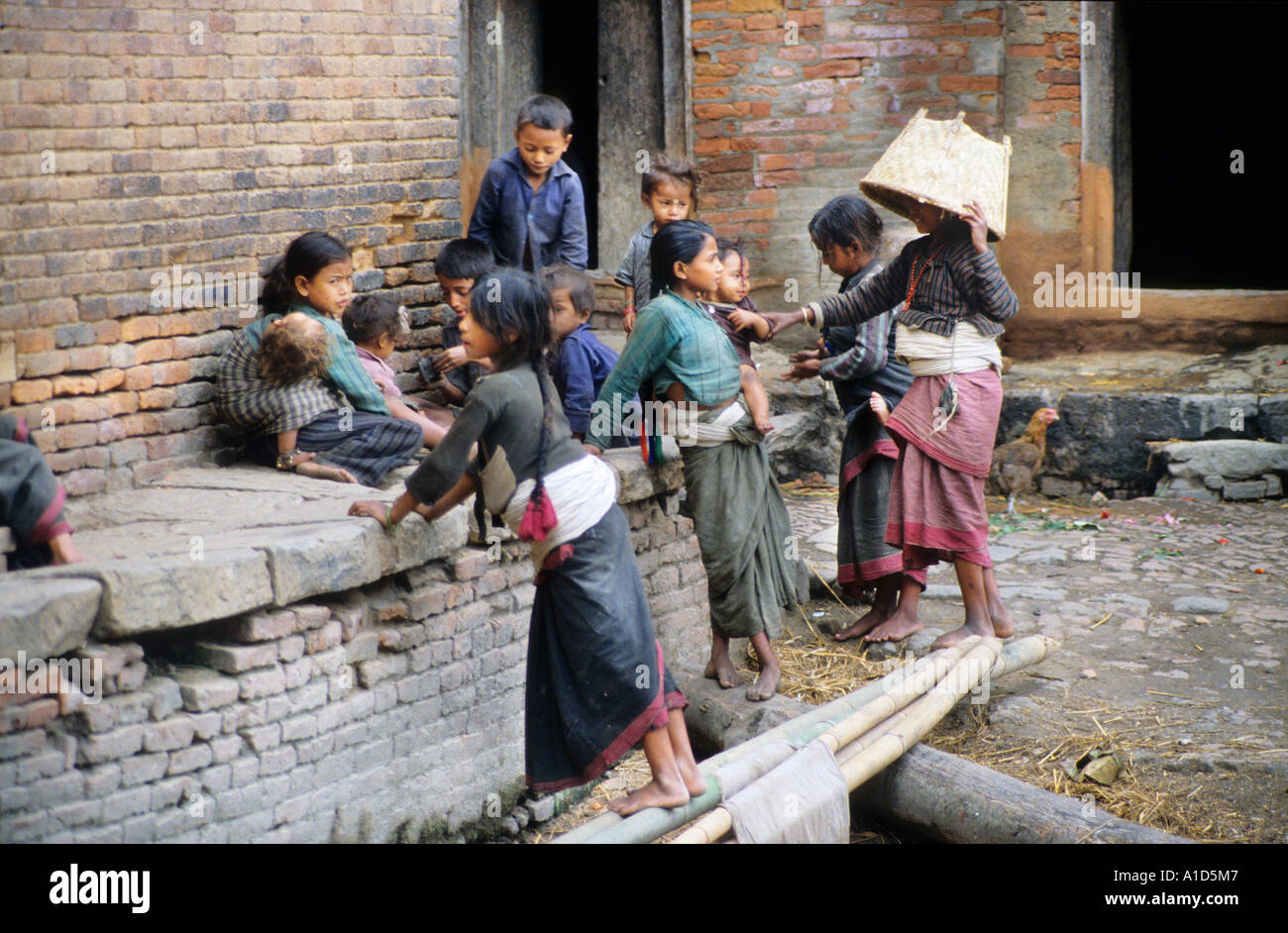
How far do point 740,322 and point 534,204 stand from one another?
4.76 ft

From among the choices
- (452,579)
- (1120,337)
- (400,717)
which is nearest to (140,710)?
(400,717)

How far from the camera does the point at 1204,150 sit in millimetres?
10562

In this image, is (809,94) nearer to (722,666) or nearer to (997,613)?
(997,613)

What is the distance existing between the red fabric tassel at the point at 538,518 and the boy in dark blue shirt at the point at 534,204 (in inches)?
95.8

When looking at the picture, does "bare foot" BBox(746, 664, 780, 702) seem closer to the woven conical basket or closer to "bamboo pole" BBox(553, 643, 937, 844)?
"bamboo pole" BBox(553, 643, 937, 844)

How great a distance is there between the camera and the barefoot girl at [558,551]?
3357mm

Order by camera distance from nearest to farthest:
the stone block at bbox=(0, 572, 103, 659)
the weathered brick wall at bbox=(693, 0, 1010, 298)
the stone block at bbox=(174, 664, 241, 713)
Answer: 1. the stone block at bbox=(0, 572, 103, 659)
2. the stone block at bbox=(174, 664, 241, 713)
3. the weathered brick wall at bbox=(693, 0, 1010, 298)

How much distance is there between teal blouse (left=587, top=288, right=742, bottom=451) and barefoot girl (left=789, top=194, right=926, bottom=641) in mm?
678

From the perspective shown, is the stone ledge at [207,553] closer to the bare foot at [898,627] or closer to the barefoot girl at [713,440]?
the barefoot girl at [713,440]

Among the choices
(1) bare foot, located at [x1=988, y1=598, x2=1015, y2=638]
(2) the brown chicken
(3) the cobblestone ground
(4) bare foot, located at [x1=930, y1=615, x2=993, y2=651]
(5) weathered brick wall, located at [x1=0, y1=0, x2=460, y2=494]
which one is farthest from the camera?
(2) the brown chicken

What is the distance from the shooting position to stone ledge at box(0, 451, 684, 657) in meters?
2.99

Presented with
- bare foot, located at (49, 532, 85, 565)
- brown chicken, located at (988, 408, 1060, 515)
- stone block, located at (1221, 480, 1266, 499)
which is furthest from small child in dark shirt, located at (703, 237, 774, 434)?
stone block, located at (1221, 480, 1266, 499)

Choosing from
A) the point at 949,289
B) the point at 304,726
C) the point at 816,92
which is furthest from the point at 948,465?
the point at 816,92

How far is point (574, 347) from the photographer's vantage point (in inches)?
200
